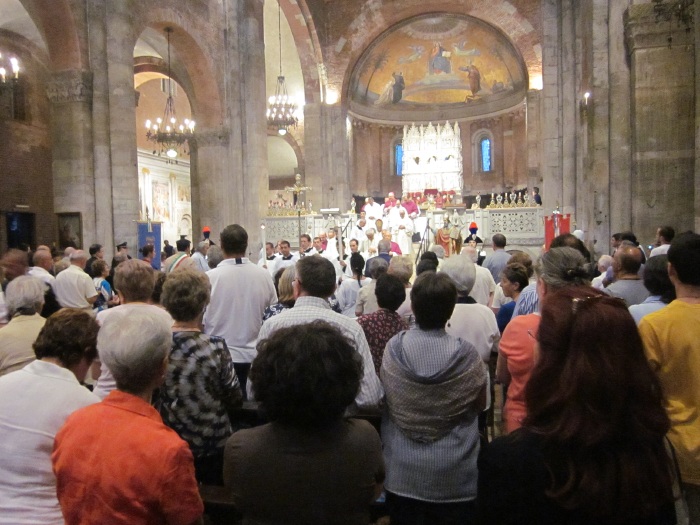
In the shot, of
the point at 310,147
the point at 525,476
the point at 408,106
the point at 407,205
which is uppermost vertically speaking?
the point at 408,106

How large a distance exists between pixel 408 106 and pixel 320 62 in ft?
20.6

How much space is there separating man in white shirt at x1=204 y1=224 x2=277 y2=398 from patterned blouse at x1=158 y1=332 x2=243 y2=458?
1.61m

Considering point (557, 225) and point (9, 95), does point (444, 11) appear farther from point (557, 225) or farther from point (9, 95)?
point (9, 95)

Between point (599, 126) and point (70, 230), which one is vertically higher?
point (599, 126)

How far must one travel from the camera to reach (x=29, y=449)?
7.66 ft

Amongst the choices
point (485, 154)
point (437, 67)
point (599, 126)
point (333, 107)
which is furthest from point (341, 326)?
point (485, 154)

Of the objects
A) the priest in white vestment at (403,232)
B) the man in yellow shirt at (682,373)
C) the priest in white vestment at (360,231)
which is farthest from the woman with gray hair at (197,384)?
the priest in white vestment at (403,232)

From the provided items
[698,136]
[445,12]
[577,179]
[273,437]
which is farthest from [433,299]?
[445,12]

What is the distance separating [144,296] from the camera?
3.86m

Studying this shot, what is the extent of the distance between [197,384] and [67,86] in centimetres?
1235

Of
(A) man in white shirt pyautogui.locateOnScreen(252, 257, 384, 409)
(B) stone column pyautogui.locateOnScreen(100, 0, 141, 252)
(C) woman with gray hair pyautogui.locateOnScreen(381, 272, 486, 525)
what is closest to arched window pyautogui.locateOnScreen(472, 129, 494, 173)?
(B) stone column pyautogui.locateOnScreen(100, 0, 141, 252)

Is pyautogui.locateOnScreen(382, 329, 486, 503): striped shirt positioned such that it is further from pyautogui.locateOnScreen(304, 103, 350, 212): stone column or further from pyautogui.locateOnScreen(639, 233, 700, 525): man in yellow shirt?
pyautogui.locateOnScreen(304, 103, 350, 212): stone column

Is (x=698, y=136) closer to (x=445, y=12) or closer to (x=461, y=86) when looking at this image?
(x=445, y=12)

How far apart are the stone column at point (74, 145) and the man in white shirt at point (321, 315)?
11.2 metres
